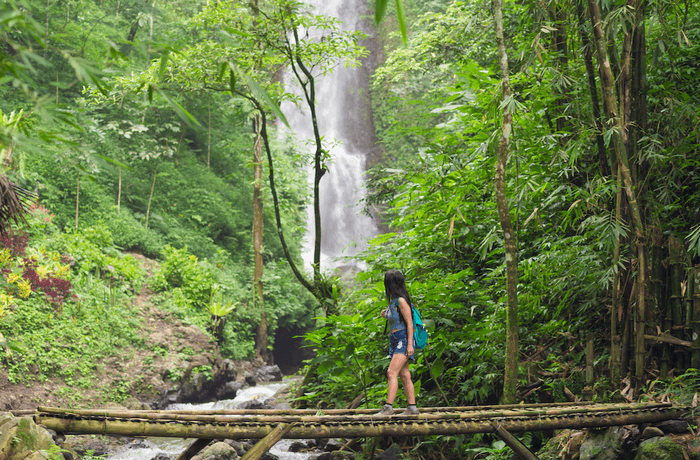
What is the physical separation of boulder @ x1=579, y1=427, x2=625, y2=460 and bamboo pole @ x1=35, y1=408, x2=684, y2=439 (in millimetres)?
201

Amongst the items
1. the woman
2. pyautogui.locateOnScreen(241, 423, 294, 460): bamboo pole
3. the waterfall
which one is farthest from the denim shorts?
the waterfall

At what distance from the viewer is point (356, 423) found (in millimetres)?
3010

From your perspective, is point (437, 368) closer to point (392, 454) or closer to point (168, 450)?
point (392, 454)

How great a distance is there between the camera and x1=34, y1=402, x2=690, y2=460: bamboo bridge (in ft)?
9.54

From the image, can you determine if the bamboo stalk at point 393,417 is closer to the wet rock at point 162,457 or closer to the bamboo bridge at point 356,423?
the bamboo bridge at point 356,423

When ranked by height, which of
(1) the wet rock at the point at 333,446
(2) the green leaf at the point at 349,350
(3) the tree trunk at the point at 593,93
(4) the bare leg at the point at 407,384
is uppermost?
(3) the tree trunk at the point at 593,93

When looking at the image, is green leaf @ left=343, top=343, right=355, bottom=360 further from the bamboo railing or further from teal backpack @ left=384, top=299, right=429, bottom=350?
the bamboo railing

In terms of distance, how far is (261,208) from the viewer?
48.2 ft

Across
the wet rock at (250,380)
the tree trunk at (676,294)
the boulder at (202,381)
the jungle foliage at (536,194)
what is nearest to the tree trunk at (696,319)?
the jungle foliage at (536,194)

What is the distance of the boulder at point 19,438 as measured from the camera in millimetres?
3477

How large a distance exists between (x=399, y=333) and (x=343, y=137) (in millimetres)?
19289

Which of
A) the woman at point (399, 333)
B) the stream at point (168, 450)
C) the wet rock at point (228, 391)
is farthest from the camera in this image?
the wet rock at point (228, 391)

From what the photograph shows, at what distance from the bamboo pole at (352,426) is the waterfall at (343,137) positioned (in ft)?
52.0

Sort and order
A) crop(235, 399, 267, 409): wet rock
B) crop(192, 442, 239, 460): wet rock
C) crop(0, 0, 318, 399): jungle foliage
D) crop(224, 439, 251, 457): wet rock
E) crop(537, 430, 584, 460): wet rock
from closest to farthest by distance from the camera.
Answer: crop(537, 430, 584, 460): wet rock < crop(192, 442, 239, 460): wet rock < crop(224, 439, 251, 457): wet rock < crop(0, 0, 318, 399): jungle foliage < crop(235, 399, 267, 409): wet rock
